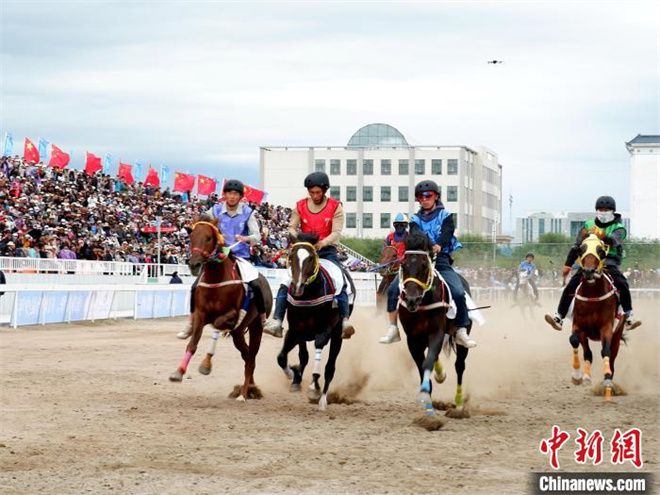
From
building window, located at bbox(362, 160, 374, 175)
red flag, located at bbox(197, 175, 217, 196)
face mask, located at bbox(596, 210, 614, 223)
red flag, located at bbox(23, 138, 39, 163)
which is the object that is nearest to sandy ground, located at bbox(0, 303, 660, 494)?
face mask, located at bbox(596, 210, 614, 223)

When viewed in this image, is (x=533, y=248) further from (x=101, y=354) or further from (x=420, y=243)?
(x=420, y=243)

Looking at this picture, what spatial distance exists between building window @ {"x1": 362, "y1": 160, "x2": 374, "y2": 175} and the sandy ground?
82.6m

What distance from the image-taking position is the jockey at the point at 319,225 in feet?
43.7

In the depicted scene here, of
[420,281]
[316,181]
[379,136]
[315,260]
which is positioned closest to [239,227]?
[316,181]

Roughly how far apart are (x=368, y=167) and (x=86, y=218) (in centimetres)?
6618

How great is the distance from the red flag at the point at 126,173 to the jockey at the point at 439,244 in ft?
129

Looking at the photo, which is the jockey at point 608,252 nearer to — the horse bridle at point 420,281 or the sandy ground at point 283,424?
the sandy ground at point 283,424

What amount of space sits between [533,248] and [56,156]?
847 inches

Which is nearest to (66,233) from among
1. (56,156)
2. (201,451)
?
(56,156)

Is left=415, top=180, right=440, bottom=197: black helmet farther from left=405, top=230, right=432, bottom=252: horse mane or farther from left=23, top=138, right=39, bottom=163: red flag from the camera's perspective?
left=23, top=138, right=39, bottom=163: red flag

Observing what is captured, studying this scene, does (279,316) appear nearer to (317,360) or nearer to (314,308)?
(314,308)

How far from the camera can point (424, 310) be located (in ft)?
40.1

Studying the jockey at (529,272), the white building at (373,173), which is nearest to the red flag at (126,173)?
the jockey at (529,272)

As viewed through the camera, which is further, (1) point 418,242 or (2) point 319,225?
(2) point 319,225
